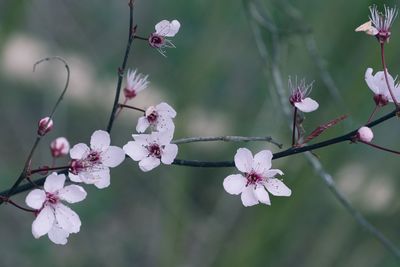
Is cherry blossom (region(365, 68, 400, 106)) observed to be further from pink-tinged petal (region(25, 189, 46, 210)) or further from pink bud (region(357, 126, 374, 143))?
pink-tinged petal (region(25, 189, 46, 210))

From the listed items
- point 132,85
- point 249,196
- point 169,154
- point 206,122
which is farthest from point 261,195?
point 206,122

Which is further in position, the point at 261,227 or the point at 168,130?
the point at 261,227

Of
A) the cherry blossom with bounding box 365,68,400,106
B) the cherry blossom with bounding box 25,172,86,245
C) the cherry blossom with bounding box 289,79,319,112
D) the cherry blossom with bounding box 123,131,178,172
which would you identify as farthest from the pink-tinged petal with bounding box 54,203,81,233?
the cherry blossom with bounding box 365,68,400,106

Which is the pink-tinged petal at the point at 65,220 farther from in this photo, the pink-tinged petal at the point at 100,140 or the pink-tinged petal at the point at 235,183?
the pink-tinged petal at the point at 235,183

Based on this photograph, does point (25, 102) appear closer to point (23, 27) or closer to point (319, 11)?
point (23, 27)

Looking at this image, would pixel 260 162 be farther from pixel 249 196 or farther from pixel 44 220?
pixel 44 220

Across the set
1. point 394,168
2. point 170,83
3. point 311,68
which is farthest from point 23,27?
point 394,168
